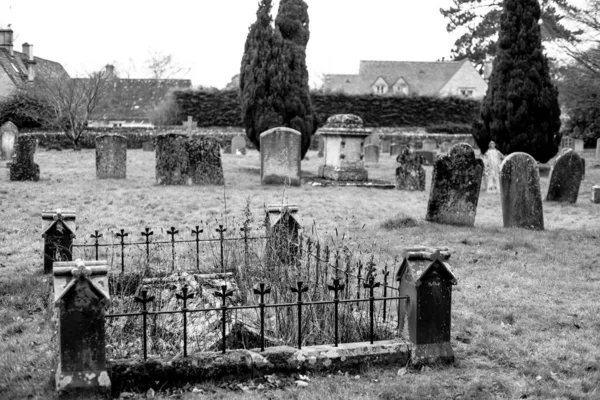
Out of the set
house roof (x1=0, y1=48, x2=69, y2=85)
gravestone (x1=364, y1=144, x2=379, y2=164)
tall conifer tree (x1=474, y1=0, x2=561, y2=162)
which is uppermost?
house roof (x1=0, y1=48, x2=69, y2=85)

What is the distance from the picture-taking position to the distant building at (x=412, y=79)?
5847 centimetres

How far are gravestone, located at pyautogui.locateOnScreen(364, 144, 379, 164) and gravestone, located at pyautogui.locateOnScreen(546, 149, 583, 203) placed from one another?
41.5 ft

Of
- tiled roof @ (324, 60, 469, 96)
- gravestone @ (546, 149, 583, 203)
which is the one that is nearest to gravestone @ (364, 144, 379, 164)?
gravestone @ (546, 149, 583, 203)

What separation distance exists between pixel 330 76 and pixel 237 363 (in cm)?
5919

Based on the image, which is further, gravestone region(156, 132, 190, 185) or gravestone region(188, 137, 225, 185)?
gravestone region(188, 137, 225, 185)

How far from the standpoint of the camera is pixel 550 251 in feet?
29.5

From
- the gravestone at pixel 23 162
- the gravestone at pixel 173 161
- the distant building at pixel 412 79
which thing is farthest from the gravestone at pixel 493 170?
the distant building at pixel 412 79

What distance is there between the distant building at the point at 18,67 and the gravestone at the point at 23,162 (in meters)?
19.1

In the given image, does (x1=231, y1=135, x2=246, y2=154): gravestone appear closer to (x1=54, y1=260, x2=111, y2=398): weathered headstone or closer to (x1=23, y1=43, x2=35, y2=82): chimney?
(x1=23, y1=43, x2=35, y2=82): chimney

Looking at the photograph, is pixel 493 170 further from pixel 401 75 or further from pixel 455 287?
pixel 401 75

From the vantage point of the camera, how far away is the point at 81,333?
4.16m

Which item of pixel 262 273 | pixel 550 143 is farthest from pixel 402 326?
pixel 550 143

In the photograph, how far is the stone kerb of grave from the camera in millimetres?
18375

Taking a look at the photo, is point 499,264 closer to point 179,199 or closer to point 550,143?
point 179,199
